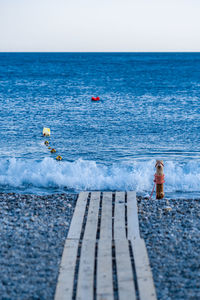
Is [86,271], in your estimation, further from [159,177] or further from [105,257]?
[159,177]

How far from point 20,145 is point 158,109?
14.6 metres

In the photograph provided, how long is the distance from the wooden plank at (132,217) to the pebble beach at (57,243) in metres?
0.15

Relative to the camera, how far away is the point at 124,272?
20.9 feet

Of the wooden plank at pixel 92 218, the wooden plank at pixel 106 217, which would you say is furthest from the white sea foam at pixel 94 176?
the wooden plank at pixel 92 218

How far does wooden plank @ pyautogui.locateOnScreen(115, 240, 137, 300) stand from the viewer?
5.84 metres

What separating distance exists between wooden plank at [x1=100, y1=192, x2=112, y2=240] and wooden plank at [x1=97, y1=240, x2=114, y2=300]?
0.38 meters

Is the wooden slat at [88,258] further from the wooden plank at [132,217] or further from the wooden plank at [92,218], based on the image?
the wooden plank at [132,217]

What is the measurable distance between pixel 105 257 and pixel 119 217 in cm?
204

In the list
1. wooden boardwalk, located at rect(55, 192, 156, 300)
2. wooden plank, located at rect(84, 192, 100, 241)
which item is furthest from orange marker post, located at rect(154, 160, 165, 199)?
wooden plank, located at rect(84, 192, 100, 241)

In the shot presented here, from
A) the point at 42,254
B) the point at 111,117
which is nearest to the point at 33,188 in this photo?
the point at 42,254

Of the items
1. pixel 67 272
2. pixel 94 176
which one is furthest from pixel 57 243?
pixel 94 176

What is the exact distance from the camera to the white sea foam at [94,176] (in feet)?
41.7

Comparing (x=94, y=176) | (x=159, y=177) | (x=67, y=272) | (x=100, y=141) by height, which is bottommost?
(x=94, y=176)

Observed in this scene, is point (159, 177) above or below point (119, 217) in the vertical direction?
above
